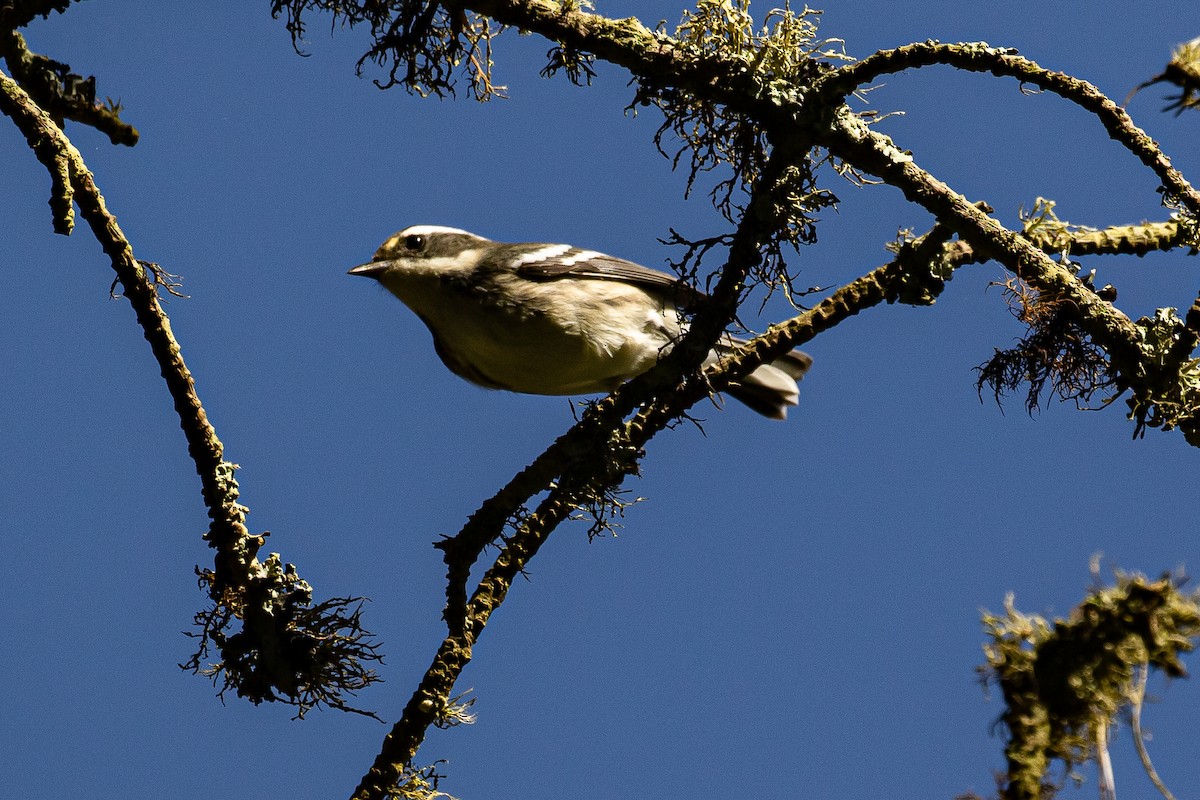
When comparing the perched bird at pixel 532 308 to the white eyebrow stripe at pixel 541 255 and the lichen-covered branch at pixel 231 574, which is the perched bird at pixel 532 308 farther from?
the lichen-covered branch at pixel 231 574

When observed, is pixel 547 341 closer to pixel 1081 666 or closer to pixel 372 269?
pixel 372 269

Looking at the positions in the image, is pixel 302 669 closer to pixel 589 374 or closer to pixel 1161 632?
pixel 1161 632

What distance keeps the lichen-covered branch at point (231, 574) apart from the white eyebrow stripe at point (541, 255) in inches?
123

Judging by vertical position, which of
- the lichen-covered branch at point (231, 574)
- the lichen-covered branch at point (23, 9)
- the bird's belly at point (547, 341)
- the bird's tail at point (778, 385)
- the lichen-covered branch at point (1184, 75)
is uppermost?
the bird's tail at point (778, 385)

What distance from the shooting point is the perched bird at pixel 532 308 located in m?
6.48

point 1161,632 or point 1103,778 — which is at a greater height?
point 1161,632

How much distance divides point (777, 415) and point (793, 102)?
162 inches

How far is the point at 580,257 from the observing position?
6859mm

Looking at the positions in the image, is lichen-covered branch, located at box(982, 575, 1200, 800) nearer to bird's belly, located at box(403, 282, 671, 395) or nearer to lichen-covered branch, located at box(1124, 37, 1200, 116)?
lichen-covered branch, located at box(1124, 37, 1200, 116)

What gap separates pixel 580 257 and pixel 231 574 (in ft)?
11.7

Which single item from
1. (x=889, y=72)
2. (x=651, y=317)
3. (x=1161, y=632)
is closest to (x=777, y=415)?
(x=651, y=317)

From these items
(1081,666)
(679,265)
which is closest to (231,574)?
(679,265)

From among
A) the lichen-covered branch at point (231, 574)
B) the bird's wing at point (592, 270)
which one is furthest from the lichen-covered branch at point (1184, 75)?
the bird's wing at point (592, 270)

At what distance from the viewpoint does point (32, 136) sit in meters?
3.64
